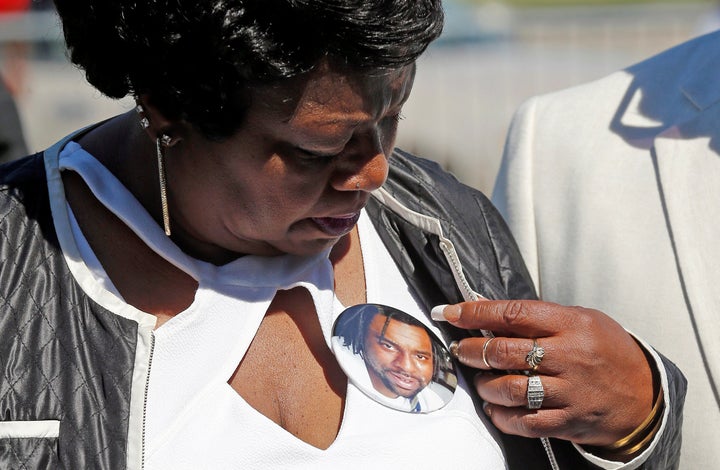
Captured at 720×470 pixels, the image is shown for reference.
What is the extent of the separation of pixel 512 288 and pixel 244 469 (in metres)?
0.73

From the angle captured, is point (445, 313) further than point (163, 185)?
Yes

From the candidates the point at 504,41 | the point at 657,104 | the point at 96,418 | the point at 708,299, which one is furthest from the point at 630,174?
the point at 504,41

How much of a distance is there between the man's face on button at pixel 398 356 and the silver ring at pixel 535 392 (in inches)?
7.5

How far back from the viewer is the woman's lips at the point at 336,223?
182 cm

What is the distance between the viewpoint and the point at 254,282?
1.92 meters

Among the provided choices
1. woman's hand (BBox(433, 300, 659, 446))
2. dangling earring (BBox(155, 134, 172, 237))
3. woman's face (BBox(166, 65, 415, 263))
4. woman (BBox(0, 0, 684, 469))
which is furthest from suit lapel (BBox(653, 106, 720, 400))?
dangling earring (BBox(155, 134, 172, 237))

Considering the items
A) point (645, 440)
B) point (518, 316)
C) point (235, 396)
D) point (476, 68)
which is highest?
point (476, 68)

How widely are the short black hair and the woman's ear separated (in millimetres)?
19

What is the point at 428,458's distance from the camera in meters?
1.82

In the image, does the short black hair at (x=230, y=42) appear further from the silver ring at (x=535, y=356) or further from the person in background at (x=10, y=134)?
the person in background at (x=10, y=134)

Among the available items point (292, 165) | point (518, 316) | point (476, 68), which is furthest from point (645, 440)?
point (476, 68)

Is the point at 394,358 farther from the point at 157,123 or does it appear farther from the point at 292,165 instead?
the point at 157,123

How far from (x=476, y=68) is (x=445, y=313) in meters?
6.18

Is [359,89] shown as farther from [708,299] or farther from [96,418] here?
[708,299]
